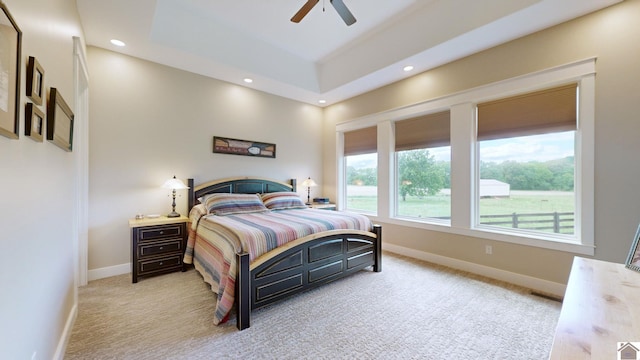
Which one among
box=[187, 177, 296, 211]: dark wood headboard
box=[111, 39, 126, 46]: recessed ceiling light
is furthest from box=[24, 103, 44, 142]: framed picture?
box=[187, 177, 296, 211]: dark wood headboard

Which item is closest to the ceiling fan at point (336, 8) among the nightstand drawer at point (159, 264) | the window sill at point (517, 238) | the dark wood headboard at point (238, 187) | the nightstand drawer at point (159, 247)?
the dark wood headboard at point (238, 187)

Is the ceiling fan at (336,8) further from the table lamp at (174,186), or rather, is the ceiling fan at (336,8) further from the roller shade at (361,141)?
the table lamp at (174,186)

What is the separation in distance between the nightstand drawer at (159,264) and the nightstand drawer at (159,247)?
0.09m

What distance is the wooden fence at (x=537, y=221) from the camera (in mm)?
2809

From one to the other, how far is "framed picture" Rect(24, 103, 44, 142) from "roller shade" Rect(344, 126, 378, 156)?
4267mm

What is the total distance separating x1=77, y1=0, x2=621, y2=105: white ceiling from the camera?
264cm

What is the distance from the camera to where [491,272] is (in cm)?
320

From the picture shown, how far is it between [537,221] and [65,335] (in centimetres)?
480

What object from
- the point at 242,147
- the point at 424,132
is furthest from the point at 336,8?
the point at 242,147

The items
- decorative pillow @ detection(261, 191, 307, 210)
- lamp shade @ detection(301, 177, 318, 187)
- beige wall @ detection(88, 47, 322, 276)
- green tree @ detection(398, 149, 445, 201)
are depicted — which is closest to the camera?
beige wall @ detection(88, 47, 322, 276)

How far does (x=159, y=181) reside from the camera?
143 inches

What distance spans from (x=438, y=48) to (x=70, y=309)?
15.8 ft

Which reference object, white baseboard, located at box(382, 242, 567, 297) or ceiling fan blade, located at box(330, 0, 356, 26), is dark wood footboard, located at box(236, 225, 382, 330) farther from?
ceiling fan blade, located at box(330, 0, 356, 26)

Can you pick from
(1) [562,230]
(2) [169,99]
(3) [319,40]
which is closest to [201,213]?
(2) [169,99]
